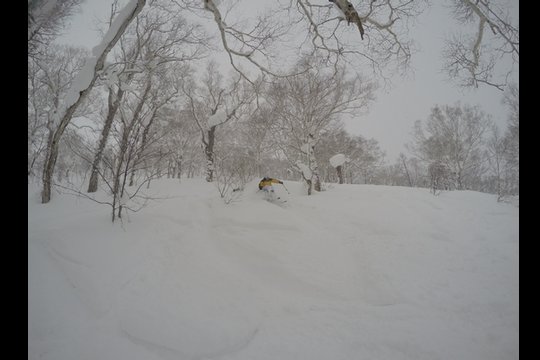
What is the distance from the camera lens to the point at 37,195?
8031 millimetres

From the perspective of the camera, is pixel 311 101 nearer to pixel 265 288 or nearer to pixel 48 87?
pixel 265 288

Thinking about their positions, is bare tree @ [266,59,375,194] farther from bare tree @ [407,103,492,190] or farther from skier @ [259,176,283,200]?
bare tree @ [407,103,492,190]

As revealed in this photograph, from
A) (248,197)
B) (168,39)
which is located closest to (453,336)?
(248,197)

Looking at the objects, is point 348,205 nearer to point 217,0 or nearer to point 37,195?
point 217,0

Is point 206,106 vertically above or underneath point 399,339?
above

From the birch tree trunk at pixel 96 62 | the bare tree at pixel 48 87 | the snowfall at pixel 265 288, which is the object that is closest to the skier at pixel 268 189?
the snowfall at pixel 265 288

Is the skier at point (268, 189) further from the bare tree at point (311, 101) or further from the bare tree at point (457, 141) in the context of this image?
the bare tree at point (457, 141)

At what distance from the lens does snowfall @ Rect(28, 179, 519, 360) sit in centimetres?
220

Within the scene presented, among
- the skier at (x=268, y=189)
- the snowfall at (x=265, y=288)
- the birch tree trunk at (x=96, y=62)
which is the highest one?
the birch tree trunk at (x=96, y=62)

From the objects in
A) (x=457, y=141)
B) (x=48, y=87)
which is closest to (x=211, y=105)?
(x=48, y=87)

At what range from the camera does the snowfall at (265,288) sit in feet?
7.21

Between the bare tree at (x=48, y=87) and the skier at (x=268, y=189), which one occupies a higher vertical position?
the bare tree at (x=48, y=87)
